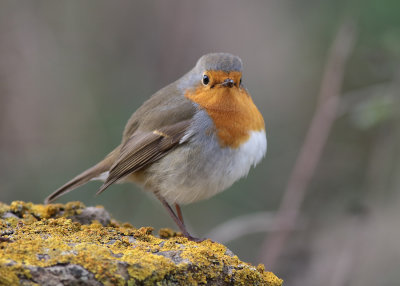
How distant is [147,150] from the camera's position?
12.4 feet

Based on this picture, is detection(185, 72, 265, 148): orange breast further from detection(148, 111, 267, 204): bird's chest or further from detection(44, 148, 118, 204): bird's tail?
detection(44, 148, 118, 204): bird's tail

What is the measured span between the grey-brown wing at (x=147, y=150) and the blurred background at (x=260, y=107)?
35.4 inches

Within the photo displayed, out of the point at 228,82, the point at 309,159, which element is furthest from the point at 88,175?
the point at 309,159

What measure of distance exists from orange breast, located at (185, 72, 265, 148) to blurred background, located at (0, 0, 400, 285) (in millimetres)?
833

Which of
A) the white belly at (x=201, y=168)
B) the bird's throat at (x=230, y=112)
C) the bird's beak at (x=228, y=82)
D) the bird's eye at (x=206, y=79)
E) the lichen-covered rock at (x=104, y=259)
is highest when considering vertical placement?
the bird's eye at (x=206, y=79)

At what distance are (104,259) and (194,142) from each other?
5.07 feet

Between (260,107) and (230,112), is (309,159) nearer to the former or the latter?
(230,112)

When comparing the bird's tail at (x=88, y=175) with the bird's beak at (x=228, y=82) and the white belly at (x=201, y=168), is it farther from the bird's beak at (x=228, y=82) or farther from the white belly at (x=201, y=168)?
the bird's beak at (x=228, y=82)

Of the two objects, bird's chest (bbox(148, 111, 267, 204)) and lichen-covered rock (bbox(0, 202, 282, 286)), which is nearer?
lichen-covered rock (bbox(0, 202, 282, 286))

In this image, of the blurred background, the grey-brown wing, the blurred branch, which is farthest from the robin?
the blurred background

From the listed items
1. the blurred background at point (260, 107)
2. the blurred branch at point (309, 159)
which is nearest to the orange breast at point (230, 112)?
the blurred branch at point (309, 159)

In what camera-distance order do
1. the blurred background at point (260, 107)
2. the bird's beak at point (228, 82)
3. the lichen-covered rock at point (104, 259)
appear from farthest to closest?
the blurred background at point (260, 107) < the bird's beak at point (228, 82) < the lichen-covered rock at point (104, 259)

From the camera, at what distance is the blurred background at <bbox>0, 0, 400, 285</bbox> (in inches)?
185

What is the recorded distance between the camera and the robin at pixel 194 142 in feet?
11.7
